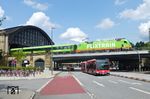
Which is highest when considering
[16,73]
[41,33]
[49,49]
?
[41,33]

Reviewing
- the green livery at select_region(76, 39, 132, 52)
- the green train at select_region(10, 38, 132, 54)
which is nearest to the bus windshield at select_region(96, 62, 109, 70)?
the green train at select_region(10, 38, 132, 54)

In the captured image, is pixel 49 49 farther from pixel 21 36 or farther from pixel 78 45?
pixel 21 36

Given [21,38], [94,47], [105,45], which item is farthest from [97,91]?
[21,38]

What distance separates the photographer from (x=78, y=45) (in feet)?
359

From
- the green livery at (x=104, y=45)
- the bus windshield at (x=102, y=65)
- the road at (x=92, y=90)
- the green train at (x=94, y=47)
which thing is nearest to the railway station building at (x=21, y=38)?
the green train at (x=94, y=47)

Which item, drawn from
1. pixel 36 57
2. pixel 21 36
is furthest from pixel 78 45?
pixel 21 36

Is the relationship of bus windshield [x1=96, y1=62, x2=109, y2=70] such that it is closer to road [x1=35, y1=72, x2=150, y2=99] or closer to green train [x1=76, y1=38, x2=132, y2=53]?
road [x1=35, y1=72, x2=150, y2=99]

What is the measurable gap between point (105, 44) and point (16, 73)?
4573 cm

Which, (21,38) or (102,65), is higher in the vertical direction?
(21,38)

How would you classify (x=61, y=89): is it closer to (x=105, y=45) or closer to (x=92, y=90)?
(x=92, y=90)

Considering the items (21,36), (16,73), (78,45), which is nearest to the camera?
(16,73)

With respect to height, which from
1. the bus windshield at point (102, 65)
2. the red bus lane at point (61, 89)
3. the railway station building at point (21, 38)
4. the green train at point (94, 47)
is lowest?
the red bus lane at point (61, 89)

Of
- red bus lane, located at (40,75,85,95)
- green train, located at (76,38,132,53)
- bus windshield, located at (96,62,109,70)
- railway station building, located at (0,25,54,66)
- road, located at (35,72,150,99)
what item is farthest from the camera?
railway station building, located at (0,25,54,66)

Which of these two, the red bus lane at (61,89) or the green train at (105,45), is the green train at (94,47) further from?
the red bus lane at (61,89)
